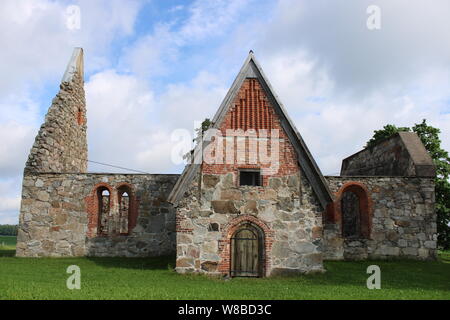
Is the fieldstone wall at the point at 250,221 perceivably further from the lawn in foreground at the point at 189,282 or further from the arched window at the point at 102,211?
the arched window at the point at 102,211

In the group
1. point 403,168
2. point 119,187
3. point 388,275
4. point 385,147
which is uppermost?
point 385,147

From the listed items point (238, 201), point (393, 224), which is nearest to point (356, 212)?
point (393, 224)

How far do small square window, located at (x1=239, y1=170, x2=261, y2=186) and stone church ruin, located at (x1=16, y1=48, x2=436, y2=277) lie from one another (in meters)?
0.07

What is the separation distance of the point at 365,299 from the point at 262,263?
4.70m

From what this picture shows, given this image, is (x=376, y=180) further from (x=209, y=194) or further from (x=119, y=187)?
(x=119, y=187)

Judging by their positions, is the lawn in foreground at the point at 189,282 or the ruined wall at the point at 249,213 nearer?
the lawn in foreground at the point at 189,282

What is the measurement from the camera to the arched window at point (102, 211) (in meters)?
17.2

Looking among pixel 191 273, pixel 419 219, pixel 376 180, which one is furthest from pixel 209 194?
pixel 419 219

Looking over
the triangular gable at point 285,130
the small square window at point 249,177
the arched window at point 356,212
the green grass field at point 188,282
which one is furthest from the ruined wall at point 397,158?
the small square window at point 249,177

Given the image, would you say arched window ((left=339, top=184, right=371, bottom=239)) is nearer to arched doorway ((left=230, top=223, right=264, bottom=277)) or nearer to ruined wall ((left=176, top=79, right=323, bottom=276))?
ruined wall ((left=176, top=79, right=323, bottom=276))

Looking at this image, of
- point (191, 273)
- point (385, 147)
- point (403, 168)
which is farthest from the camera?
Result: point (385, 147)

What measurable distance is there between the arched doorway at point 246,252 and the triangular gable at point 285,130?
234cm

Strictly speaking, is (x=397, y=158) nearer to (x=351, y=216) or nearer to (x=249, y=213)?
(x=351, y=216)
